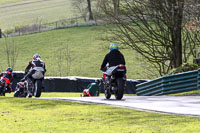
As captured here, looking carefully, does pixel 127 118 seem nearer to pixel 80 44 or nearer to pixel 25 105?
pixel 25 105

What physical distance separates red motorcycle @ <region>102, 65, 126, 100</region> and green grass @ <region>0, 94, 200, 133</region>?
8.87 feet

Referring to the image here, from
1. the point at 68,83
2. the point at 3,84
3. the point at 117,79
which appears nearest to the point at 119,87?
the point at 117,79

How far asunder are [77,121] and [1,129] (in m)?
1.68

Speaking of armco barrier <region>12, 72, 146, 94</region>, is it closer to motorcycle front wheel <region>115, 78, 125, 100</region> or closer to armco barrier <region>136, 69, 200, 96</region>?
armco barrier <region>136, 69, 200, 96</region>

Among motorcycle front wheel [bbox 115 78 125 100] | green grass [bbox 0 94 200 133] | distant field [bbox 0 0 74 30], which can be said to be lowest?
green grass [bbox 0 94 200 133]

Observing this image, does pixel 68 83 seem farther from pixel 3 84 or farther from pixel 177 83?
pixel 177 83

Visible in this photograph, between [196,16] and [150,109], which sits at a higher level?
[196,16]

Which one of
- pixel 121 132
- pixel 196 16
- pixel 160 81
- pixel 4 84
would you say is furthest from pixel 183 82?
pixel 121 132

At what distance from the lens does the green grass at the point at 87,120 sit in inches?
336

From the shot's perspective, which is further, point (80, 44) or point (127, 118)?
point (80, 44)

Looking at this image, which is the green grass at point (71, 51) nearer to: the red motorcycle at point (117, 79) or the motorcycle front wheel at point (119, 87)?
the red motorcycle at point (117, 79)

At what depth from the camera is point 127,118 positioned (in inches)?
396

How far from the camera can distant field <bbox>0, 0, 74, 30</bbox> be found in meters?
88.5

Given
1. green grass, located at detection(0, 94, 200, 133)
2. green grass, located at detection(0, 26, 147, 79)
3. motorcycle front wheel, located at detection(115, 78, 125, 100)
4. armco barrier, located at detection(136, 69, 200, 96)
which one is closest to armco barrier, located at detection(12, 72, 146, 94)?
armco barrier, located at detection(136, 69, 200, 96)
